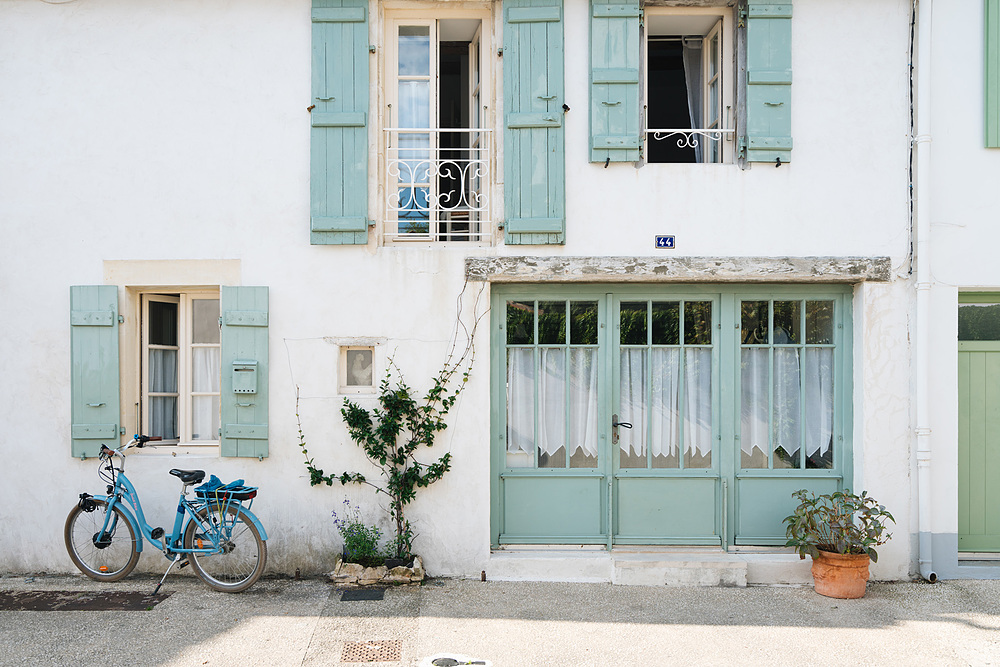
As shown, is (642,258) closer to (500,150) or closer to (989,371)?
(500,150)

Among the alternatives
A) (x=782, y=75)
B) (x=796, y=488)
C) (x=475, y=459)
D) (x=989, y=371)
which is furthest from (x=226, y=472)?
(x=989, y=371)

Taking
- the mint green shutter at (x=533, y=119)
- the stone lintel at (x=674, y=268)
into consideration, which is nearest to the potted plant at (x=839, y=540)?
the stone lintel at (x=674, y=268)

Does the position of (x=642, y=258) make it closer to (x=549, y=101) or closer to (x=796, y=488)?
(x=549, y=101)

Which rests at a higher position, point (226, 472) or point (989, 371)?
point (989, 371)

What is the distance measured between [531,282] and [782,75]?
2.47m

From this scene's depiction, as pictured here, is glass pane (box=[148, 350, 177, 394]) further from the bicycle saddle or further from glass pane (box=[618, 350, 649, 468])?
glass pane (box=[618, 350, 649, 468])

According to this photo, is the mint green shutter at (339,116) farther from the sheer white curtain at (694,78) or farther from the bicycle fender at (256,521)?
the sheer white curtain at (694,78)

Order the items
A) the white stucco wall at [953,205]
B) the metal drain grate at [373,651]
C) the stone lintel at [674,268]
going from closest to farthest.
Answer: the metal drain grate at [373,651]
the stone lintel at [674,268]
the white stucco wall at [953,205]

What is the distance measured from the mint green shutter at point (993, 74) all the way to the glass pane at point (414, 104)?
434cm

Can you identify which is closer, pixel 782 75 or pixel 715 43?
pixel 782 75

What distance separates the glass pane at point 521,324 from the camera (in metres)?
5.69

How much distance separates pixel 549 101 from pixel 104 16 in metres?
3.49

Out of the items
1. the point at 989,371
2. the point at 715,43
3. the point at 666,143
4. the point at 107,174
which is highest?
the point at 715,43

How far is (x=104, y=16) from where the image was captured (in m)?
5.54
